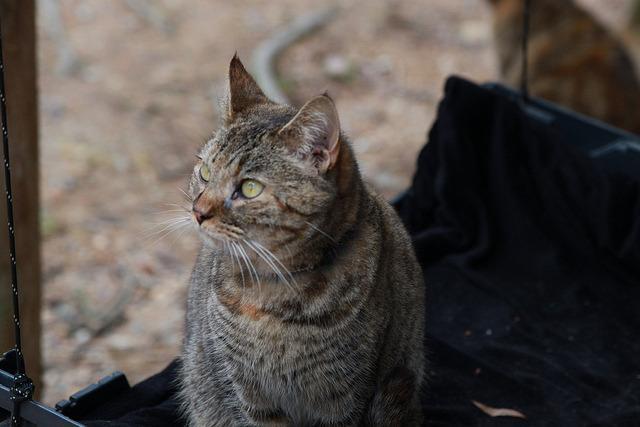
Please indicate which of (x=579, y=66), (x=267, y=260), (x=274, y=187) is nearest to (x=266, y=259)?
(x=267, y=260)

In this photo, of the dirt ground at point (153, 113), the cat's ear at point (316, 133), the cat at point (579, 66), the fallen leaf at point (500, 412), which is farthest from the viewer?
the cat at point (579, 66)

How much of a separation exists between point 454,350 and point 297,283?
0.85 metres

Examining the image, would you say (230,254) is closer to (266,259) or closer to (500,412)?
(266,259)

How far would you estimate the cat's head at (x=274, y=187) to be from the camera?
5.27ft

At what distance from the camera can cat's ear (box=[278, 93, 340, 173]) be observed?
1.56 m

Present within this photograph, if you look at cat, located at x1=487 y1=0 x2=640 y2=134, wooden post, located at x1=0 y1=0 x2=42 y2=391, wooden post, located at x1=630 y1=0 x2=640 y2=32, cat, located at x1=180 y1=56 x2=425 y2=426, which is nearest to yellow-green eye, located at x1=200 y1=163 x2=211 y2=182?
cat, located at x1=180 y1=56 x2=425 y2=426

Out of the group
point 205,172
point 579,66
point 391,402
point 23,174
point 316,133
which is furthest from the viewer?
point 579,66

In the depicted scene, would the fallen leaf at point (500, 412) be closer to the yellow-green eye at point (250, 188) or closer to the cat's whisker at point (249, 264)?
the cat's whisker at point (249, 264)

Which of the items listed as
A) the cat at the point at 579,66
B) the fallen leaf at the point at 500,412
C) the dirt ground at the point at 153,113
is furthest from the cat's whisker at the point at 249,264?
the cat at the point at 579,66

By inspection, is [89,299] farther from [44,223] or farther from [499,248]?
[499,248]

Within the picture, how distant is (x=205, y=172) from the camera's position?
171 cm

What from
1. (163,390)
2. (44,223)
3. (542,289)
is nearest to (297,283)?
(163,390)

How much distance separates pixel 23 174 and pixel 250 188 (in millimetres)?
1007

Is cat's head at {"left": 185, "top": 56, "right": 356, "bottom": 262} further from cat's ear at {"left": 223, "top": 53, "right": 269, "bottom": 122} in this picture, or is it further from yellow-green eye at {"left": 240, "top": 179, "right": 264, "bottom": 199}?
cat's ear at {"left": 223, "top": 53, "right": 269, "bottom": 122}
